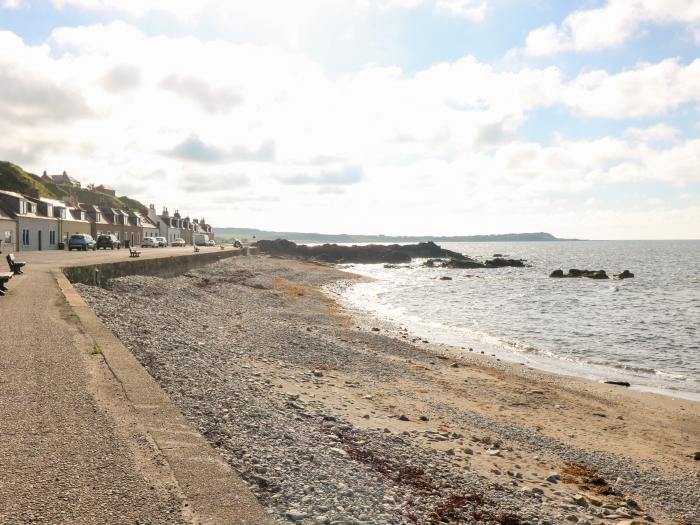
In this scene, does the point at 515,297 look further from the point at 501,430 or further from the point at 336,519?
the point at 336,519

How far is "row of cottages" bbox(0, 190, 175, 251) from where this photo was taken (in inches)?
2192

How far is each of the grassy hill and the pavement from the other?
77693 millimetres

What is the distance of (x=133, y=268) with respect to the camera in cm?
3097

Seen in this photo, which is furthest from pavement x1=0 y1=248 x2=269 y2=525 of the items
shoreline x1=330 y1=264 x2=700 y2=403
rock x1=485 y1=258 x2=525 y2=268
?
rock x1=485 y1=258 x2=525 y2=268

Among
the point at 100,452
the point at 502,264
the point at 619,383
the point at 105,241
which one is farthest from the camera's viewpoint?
the point at 502,264

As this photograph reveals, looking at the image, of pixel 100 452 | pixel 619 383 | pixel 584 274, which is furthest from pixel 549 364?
pixel 584 274

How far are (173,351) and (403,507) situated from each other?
27.1 feet

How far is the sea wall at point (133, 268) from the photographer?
23.6m

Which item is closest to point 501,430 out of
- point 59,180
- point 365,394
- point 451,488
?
point 365,394

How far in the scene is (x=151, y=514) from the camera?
4621mm

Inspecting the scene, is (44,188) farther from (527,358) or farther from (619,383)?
(619,383)

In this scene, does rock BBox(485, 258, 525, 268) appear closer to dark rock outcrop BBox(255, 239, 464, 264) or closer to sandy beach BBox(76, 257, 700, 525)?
dark rock outcrop BBox(255, 239, 464, 264)

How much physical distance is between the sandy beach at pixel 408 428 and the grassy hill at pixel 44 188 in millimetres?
72397

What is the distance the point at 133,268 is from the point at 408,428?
25.2 m
